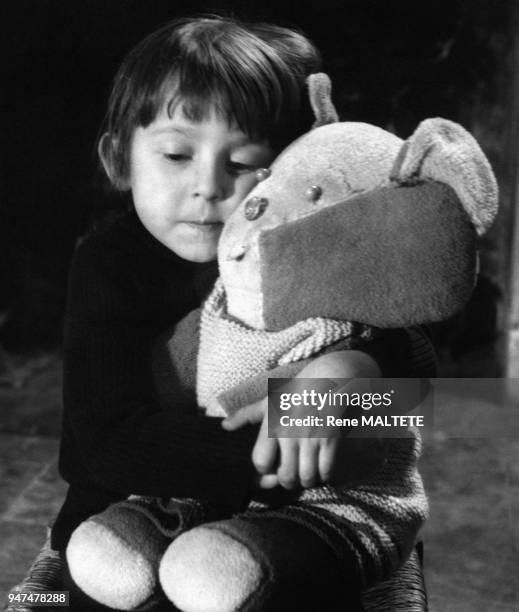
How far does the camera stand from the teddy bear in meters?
0.56

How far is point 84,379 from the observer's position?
25.1 inches

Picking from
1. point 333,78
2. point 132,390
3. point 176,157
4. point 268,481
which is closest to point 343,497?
point 268,481

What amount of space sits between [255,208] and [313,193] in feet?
0.14

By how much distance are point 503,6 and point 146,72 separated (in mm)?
1135

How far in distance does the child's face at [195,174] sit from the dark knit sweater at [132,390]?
45 mm

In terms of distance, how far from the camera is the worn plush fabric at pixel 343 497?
607 millimetres

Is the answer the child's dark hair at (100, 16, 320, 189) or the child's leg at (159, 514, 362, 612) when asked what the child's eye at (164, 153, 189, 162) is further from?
the child's leg at (159, 514, 362, 612)

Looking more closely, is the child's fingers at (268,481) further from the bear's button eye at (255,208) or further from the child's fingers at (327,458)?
the bear's button eye at (255,208)

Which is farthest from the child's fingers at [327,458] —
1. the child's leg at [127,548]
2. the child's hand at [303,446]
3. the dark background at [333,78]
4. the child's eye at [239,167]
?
the dark background at [333,78]

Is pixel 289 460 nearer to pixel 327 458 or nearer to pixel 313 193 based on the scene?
pixel 327 458

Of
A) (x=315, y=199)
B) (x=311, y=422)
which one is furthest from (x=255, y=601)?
(x=315, y=199)

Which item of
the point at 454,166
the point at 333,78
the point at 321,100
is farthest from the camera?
the point at 333,78

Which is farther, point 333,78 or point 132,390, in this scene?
point 333,78

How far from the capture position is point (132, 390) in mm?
629
